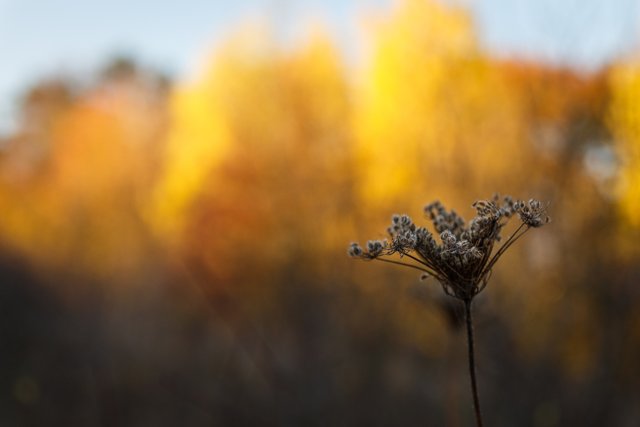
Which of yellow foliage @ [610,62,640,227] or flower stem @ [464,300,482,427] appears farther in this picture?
yellow foliage @ [610,62,640,227]

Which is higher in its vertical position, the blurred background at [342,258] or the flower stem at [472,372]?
the blurred background at [342,258]

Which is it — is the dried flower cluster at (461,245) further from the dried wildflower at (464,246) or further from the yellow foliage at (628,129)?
the yellow foliage at (628,129)

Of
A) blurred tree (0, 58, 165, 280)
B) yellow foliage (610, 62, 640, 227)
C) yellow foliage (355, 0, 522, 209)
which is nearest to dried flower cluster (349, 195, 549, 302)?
yellow foliage (610, 62, 640, 227)

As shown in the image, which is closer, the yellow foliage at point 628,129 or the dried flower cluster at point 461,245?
the dried flower cluster at point 461,245

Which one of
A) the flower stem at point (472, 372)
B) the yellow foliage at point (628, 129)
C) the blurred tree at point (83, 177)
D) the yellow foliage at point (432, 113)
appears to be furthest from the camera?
the blurred tree at point (83, 177)

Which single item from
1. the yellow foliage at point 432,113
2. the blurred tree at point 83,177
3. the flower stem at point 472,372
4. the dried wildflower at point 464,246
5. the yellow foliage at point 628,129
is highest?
the blurred tree at point 83,177

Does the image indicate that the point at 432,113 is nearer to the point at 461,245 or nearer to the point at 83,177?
the point at 461,245

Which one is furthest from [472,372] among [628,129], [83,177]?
[83,177]


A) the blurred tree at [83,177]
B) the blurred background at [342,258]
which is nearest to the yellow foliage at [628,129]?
the blurred background at [342,258]

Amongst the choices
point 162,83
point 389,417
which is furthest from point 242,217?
point 162,83

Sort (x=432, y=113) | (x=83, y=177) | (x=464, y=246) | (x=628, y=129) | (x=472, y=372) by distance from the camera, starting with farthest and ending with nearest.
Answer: (x=83, y=177)
(x=432, y=113)
(x=628, y=129)
(x=464, y=246)
(x=472, y=372)

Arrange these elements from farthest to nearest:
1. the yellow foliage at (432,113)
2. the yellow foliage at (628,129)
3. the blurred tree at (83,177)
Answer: the blurred tree at (83,177)
the yellow foliage at (432,113)
the yellow foliage at (628,129)

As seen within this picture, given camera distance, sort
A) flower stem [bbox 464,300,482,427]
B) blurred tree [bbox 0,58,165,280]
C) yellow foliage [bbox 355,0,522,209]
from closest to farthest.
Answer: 1. flower stem [bbox 464,300,482,427]
2. yellow foliage [bbox 355,0,522,209]
3. blurred tree [bbox 0,58,165,280]

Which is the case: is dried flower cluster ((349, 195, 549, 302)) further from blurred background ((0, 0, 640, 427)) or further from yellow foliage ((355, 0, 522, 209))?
yellow foliage ((355, 0, 522, 209))
